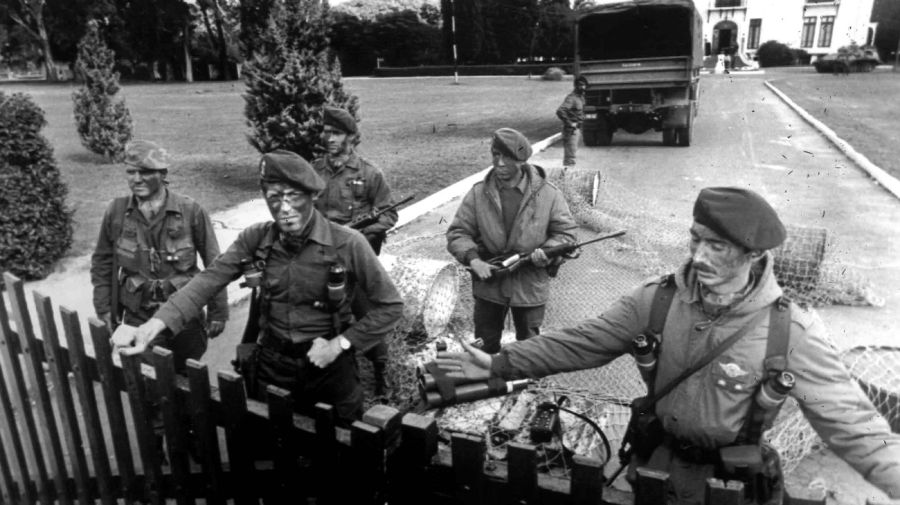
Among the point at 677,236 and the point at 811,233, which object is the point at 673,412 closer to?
the point at 811,233

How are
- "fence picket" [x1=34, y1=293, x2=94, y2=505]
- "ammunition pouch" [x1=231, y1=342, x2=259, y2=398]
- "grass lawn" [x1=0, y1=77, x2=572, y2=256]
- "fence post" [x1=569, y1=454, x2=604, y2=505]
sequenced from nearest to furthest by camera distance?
"fence post" [x1=569, y1=454, x2=604, y2=505], "fence picket" [x1=34, y1=293, x2=94, y2=505], "ammunition pouch" [x1=231, y1=342, x2=259, y2=398], "grass lawn" [x1=0, y1=77, x2=572, y2=256]

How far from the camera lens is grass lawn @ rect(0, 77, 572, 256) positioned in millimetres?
11141

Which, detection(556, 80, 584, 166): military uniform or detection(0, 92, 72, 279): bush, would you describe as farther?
detection(556, 80, 584, 166): military uniform

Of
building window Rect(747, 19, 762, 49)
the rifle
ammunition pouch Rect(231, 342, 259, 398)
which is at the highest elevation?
building window Rect(747, 19, 762, 49)

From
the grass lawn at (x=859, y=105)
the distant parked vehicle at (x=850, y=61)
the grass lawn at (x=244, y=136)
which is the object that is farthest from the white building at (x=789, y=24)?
the grass lawn at (x=244, y=136)

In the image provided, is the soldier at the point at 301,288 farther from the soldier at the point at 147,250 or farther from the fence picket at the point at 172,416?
the soldier at the point at 147,250

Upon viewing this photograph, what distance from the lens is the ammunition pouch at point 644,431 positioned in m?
2.29

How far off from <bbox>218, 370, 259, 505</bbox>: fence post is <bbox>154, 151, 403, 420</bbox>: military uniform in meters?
0.85

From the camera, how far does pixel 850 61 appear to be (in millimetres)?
39188

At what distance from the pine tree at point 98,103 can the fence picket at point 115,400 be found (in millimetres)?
11714

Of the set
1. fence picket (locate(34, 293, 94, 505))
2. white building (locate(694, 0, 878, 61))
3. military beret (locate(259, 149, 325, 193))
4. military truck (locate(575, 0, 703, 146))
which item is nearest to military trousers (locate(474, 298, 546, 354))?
military beret (locate(259, 149, 325, 193))

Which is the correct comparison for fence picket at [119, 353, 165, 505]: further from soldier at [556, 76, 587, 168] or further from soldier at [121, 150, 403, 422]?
soldier at [556, 76, 587, 168]

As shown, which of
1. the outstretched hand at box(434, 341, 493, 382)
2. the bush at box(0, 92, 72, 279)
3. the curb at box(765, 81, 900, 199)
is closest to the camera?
the outstretched hand at box(434, 341, 493, 382)

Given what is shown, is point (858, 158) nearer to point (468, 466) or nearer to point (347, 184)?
point (347, 184)
